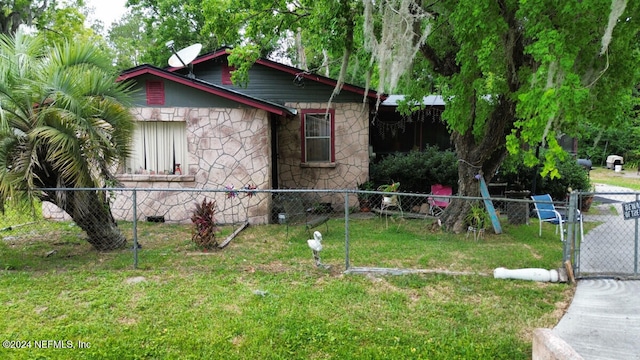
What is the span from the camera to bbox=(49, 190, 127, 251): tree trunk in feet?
19.1

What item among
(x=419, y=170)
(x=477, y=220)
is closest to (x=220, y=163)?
(x=419, y=170)

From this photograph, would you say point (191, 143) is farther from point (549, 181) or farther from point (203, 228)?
point (549, 181)

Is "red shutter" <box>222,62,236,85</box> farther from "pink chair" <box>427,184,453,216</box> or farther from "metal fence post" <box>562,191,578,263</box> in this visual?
"metal fence post" <box>562,191,578,263</box>

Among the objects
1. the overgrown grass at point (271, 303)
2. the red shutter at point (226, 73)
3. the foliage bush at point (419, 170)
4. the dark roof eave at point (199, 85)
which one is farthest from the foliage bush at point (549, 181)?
the red shutter at point (226, 73)

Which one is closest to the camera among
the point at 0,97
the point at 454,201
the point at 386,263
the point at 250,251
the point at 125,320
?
the point at 125,320

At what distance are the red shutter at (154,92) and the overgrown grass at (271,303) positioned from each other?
3.31 meters

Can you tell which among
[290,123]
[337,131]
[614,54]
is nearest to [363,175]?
[337,131]

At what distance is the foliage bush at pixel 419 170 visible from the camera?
10.2m

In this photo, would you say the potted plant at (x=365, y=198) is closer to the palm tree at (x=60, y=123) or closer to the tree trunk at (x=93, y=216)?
the tree trunk at (x=93, y=216)

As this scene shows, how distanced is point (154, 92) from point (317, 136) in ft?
12.8

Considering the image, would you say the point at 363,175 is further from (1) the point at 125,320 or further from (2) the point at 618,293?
(1) the point at 125,320

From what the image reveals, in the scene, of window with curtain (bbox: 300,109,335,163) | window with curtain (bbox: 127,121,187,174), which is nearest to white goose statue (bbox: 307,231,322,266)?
window with curtain (bbox: 127,121,187,174)

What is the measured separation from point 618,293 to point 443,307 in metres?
2.01

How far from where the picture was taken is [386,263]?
5641 mm
